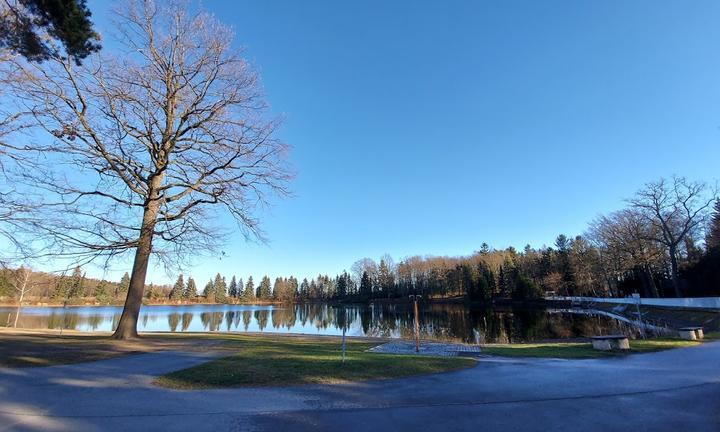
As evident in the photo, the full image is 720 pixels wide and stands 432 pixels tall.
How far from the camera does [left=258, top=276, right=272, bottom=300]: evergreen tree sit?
456ft

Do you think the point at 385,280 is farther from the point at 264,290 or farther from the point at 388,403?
the point at 388,403

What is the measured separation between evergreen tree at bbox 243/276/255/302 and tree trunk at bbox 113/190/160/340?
125 m

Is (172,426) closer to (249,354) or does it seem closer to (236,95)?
(249,354)

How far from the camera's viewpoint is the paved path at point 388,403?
4750 millimetres

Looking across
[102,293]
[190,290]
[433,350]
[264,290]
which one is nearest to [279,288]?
[264,290]

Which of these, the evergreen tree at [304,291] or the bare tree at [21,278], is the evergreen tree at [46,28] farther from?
Result: the evergreen tree at [304,291]

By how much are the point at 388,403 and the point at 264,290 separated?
462 ft

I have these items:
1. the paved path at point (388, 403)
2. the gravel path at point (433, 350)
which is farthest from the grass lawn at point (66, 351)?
the gravel path at point (433, 350)

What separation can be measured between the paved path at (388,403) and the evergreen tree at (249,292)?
5201 inches

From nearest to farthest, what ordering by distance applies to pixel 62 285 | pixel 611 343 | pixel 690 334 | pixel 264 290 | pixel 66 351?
1. pixel 66 351
2. pixel 611 343
3. pixel 690 334
4. pixel 62 285
5. pixel 264 290

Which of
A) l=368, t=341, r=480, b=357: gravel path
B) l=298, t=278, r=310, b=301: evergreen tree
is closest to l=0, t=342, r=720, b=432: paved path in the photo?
l=368, t=341, r=480, b=357: gravel path

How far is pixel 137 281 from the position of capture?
1361cm

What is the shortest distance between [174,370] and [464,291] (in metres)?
93.9

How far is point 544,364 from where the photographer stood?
9234 mm
